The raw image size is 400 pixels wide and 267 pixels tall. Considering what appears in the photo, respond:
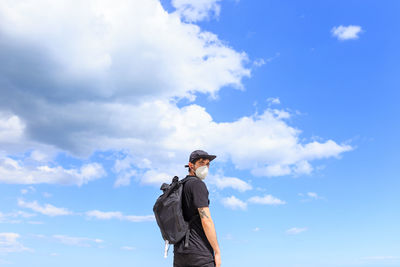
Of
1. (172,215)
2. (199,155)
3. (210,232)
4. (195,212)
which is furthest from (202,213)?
(199,155)

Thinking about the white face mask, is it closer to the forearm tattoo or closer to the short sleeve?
the short sleeve

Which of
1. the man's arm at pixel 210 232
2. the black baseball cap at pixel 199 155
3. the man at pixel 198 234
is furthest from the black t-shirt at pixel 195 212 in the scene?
the black baseball cap at pixel 199 155

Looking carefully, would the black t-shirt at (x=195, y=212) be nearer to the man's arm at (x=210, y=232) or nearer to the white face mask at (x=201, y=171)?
the man's arm at (x=210, y=232)

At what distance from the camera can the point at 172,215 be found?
27.9ft

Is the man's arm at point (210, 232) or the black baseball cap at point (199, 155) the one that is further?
the black baseball cap at point (199, 155)

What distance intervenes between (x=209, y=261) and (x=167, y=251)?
1173 mm

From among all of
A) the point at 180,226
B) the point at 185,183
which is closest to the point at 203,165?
the point at 185,183

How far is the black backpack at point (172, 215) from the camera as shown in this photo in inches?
330

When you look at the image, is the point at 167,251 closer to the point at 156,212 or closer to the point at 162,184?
the point at 156,212

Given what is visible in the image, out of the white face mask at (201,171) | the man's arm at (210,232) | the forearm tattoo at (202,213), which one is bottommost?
the man's arm at (210,232)

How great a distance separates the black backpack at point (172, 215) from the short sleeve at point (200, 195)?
32 centimetres

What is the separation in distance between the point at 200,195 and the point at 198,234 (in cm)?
79

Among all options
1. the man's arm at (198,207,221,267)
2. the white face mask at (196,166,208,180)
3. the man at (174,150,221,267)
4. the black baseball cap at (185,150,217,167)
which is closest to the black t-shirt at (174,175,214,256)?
the man at (174,150,221,267)

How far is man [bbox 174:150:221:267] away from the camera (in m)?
8.04
